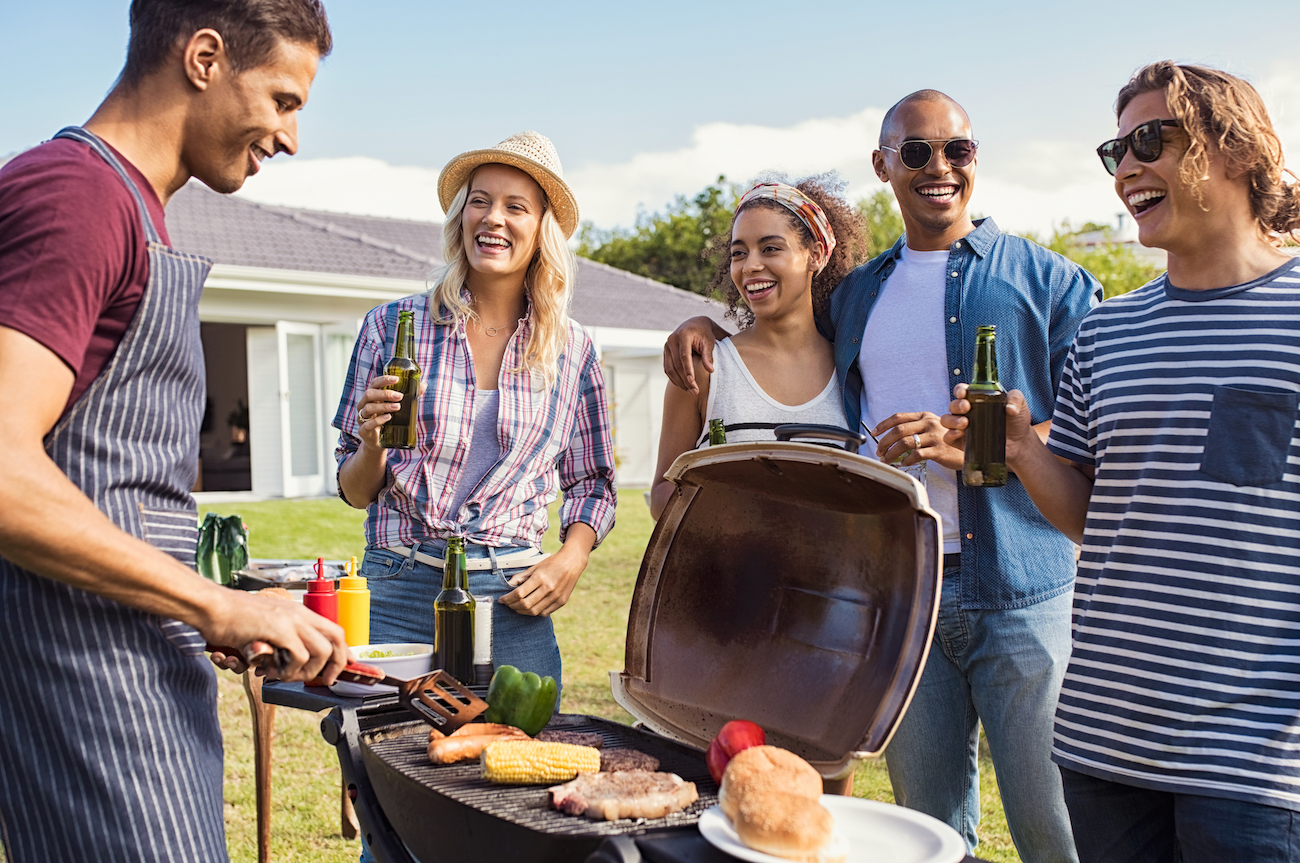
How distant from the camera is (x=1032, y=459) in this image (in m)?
2.42

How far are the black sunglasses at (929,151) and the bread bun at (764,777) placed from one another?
1755mm

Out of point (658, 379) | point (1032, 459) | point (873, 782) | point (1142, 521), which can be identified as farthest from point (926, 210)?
point (658, 379)

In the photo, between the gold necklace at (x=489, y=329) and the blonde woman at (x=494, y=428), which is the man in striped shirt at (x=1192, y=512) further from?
the gold necklace at (x=489, y=329)

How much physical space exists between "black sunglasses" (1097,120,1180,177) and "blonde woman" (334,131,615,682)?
166 cm

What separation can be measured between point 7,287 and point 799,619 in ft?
5.34

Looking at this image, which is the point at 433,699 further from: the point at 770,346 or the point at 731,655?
the point at 770,346

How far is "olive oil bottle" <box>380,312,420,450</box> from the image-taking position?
293 cm

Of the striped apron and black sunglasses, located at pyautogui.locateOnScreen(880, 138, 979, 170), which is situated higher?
black sunglasses, located at pyautogui.locateOnScreen(880, 138, 979, 170)

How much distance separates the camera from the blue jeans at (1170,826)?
196 cm

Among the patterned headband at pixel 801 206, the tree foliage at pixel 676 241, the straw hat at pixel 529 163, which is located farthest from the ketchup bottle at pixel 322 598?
the tree foliage at pixel 676 241

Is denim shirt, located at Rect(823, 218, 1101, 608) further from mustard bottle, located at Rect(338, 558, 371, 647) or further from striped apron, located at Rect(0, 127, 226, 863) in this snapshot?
striped apron, located at Rect(0, 127, 226, 863)

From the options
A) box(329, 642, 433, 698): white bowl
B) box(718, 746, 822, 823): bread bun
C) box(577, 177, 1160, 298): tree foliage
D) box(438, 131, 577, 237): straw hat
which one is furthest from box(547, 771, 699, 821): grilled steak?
box(577, 177, 1160, 298): tree foliage

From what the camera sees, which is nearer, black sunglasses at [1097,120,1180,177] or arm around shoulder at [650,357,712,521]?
black sunglasses at [1097,120,1180,177]

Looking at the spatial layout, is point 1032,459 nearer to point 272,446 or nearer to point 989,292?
point 989,292
